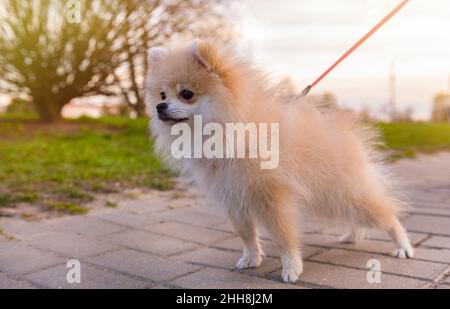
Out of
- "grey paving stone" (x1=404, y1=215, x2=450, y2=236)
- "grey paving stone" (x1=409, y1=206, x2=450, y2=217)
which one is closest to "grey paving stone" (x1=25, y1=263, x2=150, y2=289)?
"grey paving stone" (x1=404, y1=215, x2=450, y2=236)

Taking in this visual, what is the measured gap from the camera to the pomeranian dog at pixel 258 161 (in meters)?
2.58

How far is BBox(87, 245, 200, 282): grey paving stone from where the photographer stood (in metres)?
2.76

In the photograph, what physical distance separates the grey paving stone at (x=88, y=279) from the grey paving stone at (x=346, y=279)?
79 cm

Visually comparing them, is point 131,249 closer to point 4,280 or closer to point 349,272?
point 4,280

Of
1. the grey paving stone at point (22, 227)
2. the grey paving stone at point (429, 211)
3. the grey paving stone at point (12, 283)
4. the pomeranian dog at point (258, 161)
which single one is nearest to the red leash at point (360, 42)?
the pomeranian dog at point (258, 161)

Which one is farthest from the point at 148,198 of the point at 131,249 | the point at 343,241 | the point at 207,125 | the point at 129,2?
the point at 129,2

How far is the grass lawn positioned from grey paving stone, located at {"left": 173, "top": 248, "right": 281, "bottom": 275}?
1442mm

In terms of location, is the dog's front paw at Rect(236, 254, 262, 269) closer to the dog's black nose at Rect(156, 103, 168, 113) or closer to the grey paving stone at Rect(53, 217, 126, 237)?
the dog's black nose at Rect(156, 103, 168, 113)

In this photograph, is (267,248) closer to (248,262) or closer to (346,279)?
(248,262)

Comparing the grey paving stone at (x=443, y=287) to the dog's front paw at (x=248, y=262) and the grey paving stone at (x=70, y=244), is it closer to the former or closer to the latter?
the dog's front paw at (x=248, y=262)

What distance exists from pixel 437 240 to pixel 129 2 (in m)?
Answer: 7.18

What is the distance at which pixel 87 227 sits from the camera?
147 inches

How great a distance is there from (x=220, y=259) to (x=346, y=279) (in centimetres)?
79
